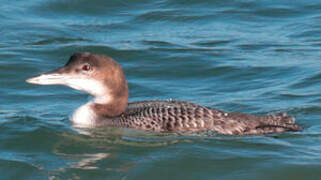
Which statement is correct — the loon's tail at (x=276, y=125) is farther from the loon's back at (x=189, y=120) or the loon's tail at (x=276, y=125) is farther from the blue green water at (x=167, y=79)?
the blue green water at (x=167, y=79)

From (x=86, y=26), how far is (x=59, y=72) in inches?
260

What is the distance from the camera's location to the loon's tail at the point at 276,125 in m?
8.57

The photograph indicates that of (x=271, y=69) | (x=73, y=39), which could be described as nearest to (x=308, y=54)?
(x=271, y=69)

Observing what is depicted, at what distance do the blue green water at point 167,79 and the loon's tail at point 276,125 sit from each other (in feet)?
0.34

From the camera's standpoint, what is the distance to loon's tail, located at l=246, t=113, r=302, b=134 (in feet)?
28.1

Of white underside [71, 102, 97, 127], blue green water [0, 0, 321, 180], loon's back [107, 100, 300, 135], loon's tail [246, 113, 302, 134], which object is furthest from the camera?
white underside [71, 102, 97, 127]

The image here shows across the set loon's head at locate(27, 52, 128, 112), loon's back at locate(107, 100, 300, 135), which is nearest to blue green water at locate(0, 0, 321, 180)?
loon's back at locate(107, 100, 300, 135)

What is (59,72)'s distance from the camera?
8438mm

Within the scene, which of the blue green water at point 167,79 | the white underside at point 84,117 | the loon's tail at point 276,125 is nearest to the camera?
the blue green water at point 167,79

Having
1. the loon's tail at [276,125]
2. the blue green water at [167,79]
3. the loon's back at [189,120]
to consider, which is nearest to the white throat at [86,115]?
the blue green water at [167,79]

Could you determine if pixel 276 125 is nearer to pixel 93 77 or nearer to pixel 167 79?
pixel 93 77

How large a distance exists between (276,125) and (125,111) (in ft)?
5.27

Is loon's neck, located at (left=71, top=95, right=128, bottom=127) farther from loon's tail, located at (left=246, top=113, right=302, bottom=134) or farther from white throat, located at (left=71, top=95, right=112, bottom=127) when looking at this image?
loon's tail, located at (left=246, top=113, right=302, bottom=134)

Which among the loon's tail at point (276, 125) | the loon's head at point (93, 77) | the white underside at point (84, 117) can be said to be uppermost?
the loon's head at point (93, 77)
